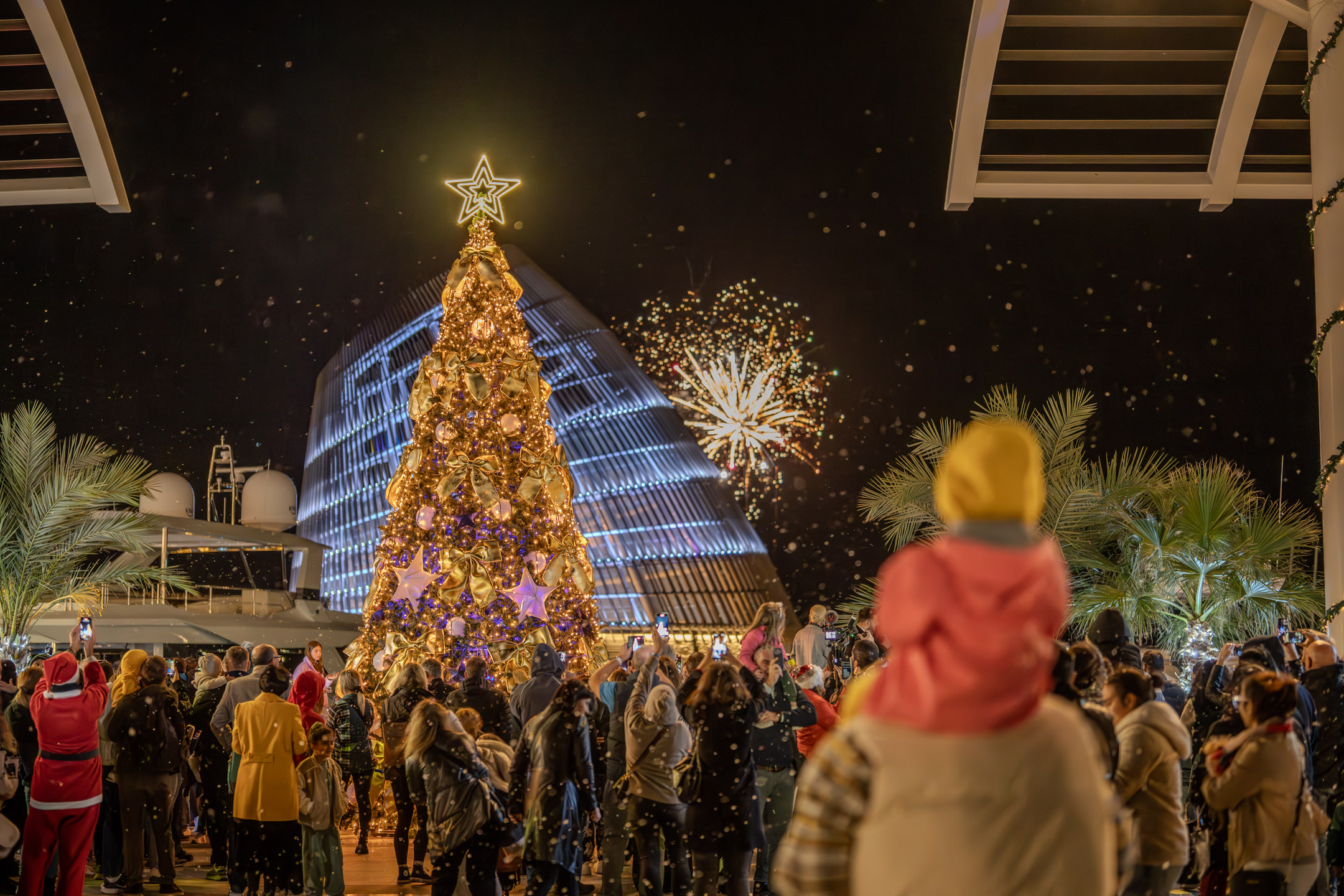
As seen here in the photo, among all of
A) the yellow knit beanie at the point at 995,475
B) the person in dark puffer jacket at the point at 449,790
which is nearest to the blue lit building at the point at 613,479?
the person in dark puffer jacket at the point at 449,790

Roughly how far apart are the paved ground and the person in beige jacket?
506cm

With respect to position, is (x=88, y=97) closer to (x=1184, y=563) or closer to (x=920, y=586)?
(x=920, y=586)

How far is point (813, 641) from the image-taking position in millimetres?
13281

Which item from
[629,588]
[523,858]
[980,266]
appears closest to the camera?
[523,858]

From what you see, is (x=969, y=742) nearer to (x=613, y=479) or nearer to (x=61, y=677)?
(x=61, y=677)

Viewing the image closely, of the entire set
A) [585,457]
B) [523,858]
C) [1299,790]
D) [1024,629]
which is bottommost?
[523,858]

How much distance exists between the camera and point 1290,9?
28.6ft

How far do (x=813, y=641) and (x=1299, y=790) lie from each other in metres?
8.44

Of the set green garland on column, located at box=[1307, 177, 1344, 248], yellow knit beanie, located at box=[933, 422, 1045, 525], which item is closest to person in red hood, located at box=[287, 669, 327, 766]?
yellow knit beanie, located at box=[933, 422, 1045, 525]

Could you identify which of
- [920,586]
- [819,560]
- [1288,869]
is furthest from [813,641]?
[819,560]

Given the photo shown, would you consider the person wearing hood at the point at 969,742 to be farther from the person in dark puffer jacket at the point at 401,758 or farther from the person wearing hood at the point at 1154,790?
the person in dark puffer jacket at the point at 401,758

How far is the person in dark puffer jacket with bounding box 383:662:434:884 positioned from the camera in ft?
28.9

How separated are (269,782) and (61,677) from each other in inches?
54.3

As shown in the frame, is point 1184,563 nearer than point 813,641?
No
